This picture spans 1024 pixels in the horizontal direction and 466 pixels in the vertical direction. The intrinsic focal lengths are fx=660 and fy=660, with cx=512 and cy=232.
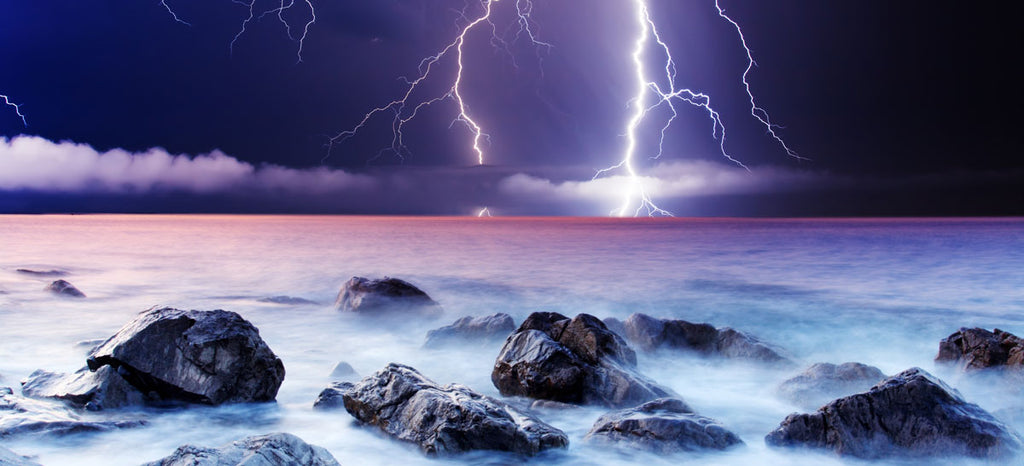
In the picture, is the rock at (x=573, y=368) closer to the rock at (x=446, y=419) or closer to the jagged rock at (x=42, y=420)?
the rock at (x=446, y=419)

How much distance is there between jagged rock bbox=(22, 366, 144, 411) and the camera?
4.08m

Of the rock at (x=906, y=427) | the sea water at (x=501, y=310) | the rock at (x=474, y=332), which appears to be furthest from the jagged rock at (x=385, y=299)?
the rock at (x=906, y=427)

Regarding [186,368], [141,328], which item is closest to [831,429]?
[186,368]

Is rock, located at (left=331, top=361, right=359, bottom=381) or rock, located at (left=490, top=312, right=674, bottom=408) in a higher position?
rock, located at (left=490, top=312, right=674, bottom=408)

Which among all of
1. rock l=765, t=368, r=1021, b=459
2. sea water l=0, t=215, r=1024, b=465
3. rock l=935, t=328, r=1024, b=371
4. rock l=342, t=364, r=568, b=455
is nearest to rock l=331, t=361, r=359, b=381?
sea water l=0, t=215, r=1024, b=465

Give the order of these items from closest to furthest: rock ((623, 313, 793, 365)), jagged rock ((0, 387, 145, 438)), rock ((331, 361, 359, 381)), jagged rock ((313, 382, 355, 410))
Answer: jagged rock ((0, 387, 145, 438)) < jagged rock ((313, 382, 355, 410)) < rock ((331, 361, 359, 381)) < rock ((623, 313, 793, 365))

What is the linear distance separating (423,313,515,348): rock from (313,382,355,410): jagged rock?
2262mm

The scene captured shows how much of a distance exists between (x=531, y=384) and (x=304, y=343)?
3.80 m

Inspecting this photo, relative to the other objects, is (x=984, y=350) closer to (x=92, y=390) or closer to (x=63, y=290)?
(x=92, y=390)

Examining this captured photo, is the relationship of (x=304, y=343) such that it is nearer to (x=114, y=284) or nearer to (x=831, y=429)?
(x=831, y=429)

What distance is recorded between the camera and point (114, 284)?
13.5 metres

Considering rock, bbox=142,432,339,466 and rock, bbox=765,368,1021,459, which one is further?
rock, bbox=765,368,1021,459

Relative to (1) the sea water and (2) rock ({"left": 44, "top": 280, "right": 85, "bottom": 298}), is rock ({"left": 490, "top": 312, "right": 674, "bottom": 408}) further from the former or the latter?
(2) rock ({"left": 44, "top": 280, "right": 85, "bottom": 298})

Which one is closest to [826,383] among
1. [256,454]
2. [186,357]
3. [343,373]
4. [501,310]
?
[343,373]
